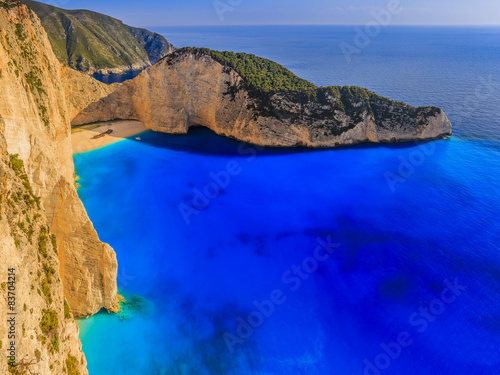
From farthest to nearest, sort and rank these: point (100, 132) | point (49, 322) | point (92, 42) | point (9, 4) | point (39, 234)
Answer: point (92, 42) < point (100, 132) < point (9, 4) < point (39, 234) < point (49, 322)

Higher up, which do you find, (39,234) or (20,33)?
(20,33)

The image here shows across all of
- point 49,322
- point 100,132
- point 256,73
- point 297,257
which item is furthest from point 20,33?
point 256,73

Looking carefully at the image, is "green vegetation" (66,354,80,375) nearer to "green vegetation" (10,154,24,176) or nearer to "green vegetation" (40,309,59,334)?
"green vegetation" (40,309,59,334)

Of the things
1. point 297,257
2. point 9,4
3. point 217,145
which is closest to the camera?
point 9,4

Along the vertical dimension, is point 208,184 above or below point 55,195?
below

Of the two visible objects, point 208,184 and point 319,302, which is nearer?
point 319,302

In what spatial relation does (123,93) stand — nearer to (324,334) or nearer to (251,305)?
(251,305)

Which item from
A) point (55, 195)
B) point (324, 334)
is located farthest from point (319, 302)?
point (55, 195)

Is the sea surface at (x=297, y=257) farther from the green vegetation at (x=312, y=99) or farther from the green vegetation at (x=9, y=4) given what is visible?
the green vegetation at (x=9, y=4)

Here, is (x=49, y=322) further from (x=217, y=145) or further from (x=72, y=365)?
(x=217, y=145)
